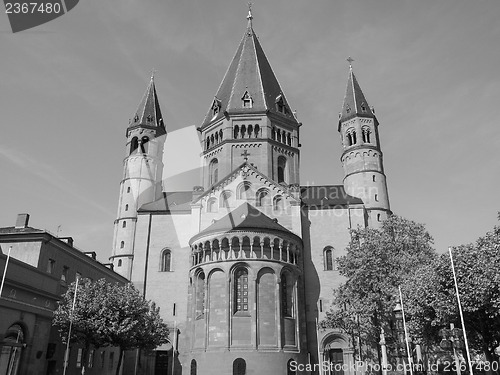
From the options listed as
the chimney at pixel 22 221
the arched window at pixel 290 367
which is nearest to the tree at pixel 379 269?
the arched window at pixel 290 367

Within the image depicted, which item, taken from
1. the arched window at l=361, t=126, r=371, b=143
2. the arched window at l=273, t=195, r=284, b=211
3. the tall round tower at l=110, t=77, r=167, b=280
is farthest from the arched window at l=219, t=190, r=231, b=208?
the arched window at l=361, t=126, r=371, b=143

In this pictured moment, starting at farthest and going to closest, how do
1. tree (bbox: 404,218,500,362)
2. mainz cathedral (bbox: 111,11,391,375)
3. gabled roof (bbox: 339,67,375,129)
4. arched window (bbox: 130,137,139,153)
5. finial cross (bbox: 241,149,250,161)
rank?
arched window (bbox: 130,137,139,153)
gabled roof (bbox: 339,67,375,129)
finial cross (bbox: 241,149,250,161)
mainz cathedral (bbox: 111,11,391,375)
tree (bbox: 404,218,500,362)

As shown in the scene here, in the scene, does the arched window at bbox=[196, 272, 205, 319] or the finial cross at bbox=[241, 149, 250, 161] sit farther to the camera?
the finial cross at bbox=[241, 149, 250, 161]

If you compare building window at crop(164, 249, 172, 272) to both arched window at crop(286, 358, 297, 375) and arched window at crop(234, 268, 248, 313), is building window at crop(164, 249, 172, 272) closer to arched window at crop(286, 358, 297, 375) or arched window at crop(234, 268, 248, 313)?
arched window at crop(234, 268, 248, 313)

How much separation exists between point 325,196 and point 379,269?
21.4m

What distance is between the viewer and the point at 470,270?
23.9 m

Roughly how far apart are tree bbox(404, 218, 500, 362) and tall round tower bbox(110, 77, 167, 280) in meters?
33.4

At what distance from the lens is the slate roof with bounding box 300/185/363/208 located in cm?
5103

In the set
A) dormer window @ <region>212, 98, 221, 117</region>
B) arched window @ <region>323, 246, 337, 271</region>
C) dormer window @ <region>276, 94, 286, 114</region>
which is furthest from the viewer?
dormer window @ <region>212, 98, 221, 117</region>

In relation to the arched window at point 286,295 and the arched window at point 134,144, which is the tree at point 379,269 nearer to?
the arched window at point 286,295

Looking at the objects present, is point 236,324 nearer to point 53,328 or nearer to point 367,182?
point 53,328

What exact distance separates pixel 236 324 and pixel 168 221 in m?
17.7

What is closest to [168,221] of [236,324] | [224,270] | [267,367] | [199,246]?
[199,246]

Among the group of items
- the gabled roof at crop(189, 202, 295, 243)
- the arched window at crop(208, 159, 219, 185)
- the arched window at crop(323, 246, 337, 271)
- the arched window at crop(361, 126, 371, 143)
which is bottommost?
the arched window at crop(323, 246, 337, 271)
